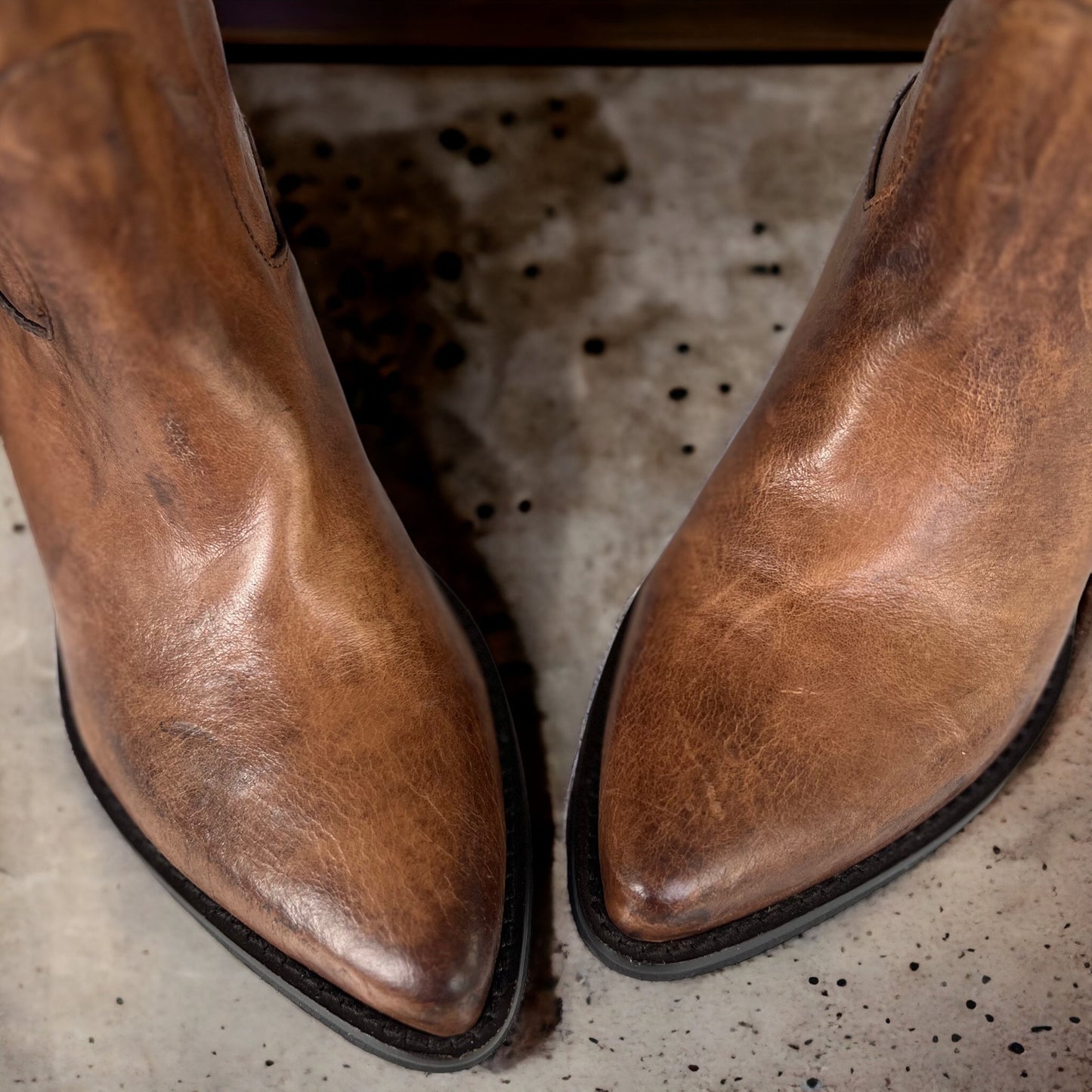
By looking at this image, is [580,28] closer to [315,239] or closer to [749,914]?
[315,239]

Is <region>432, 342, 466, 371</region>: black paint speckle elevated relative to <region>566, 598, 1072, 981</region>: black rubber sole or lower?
elevated

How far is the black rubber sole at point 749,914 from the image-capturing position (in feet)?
2.37

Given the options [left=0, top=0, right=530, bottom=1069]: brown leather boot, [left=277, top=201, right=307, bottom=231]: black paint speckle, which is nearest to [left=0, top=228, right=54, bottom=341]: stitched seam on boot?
[left=0, top=0, right=530, bottom=1069]: brown leather boot

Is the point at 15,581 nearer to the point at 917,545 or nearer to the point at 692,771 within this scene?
the point at 692,771

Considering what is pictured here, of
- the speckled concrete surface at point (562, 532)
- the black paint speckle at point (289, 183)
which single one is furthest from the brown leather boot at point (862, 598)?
the black paint speckle at point (289, 183)

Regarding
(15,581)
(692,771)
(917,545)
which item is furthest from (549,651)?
(15,581)

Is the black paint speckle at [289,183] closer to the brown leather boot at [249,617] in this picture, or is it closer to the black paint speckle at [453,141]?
the black paint speckle at [453,141]

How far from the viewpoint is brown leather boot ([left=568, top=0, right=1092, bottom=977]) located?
0.59m

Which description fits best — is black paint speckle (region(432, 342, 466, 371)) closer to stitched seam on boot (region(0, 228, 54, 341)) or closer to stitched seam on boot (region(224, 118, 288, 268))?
stitched seam on boot (region(224, 118, 288, 268))

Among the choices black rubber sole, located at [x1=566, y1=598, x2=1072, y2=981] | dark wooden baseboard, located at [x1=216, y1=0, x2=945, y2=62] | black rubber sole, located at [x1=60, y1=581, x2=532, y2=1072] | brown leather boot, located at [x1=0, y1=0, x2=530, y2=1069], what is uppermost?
dark wooden baseboard, located at [x1=216, y1=0, x2=945, y2=62]

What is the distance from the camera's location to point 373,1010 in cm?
68

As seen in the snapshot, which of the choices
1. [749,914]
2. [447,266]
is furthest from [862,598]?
[447,266]

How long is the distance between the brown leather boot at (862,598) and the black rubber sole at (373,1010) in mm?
48

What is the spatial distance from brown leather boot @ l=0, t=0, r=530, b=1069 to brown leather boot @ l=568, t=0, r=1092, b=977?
0.13 m
